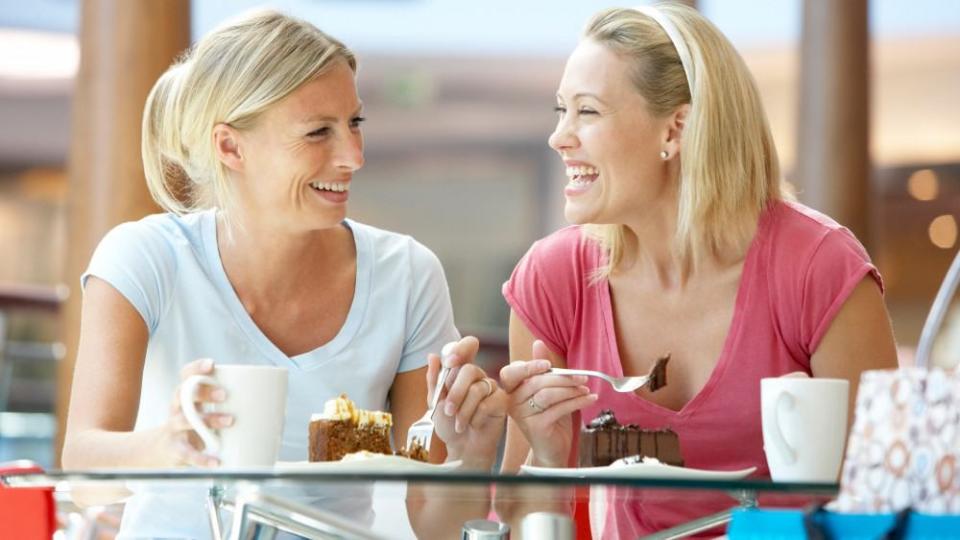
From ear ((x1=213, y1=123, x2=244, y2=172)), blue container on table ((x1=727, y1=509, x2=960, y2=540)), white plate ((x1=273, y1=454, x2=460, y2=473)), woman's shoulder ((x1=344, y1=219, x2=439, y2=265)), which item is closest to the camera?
blue container on table ((x1=727, y1=509, x2=960, y2=540))

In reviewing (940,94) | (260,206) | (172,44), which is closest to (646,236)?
(260,206)

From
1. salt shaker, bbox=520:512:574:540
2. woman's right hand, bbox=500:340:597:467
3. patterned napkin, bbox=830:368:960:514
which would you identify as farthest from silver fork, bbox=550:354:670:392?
patterned napkin, bbox=830:368:960:514

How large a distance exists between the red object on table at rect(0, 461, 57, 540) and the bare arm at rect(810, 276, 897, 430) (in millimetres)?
952

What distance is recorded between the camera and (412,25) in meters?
11.5

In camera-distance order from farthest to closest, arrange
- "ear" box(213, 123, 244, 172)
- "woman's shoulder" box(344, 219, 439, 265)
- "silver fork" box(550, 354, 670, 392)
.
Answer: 1. "woman's shoulder" box(344, 219, 439, 265)
2. "ear" box(213, 123, 244, 172)
3. "silver fork" box(550, 354, 670, 392)

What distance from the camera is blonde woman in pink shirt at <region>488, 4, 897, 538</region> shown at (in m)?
1.79

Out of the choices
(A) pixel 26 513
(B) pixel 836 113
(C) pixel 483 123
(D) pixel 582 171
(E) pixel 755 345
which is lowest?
(A) pixel 26 513

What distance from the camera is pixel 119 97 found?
260 centimetres

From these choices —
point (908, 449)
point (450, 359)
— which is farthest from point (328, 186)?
point (908, 449)

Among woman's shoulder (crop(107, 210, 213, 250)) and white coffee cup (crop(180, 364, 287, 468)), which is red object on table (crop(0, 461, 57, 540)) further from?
woman's shoulder (crop(107, 210, 213, 250))

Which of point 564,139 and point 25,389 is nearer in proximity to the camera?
point 564,139

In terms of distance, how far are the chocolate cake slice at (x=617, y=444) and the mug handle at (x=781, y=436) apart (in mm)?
248

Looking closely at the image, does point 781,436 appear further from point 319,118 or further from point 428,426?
point 319,118

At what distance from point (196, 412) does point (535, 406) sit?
414 mm
